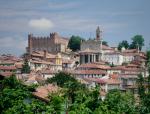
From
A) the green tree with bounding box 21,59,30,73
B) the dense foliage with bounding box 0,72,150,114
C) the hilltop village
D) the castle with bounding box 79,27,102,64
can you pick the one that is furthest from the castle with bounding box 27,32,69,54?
the dense foliage with bounding box 0,72,150,114

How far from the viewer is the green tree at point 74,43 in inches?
5320

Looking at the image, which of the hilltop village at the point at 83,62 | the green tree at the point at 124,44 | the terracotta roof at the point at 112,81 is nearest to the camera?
the terracotta roof at the point at 112,81

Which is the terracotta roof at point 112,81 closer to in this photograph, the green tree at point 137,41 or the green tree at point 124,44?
the green tree at point 137,41

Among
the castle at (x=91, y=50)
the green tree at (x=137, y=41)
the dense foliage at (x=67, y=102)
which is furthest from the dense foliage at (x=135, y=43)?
the dense foliage at (x=67, y=102)

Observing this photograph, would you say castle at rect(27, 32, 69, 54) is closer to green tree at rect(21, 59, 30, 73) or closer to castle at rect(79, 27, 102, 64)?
castle at rect(79, 27, 102, 64)

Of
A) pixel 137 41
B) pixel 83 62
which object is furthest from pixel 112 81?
pixel 137 41

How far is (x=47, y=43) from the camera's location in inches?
5630

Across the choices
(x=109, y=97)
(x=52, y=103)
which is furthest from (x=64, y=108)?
(x=109, y=97)

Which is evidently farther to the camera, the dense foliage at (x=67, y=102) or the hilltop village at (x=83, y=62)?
the hilltop village at (x=83, y=62)

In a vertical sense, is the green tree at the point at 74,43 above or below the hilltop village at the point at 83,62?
above

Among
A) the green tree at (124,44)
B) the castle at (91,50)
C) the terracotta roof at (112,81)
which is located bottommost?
the terracotta roof at (112,81)

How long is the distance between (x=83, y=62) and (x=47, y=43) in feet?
92.8

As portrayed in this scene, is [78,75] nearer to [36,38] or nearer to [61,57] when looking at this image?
[61,57]

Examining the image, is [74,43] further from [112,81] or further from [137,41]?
[112,81]
